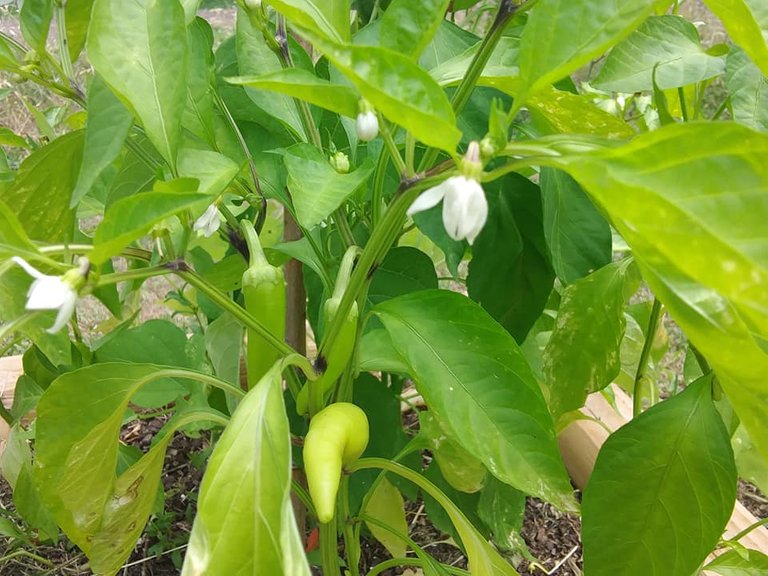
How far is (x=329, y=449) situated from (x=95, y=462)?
210mm

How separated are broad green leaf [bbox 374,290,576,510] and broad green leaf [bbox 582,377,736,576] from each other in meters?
0.07

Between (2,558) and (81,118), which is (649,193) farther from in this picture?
(2,558)

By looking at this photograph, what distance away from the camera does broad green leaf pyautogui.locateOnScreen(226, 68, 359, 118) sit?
0.97ft

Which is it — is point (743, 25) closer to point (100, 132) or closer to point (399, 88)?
point (399, 88)

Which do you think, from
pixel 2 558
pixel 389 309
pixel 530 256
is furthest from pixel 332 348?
pixel 2 558

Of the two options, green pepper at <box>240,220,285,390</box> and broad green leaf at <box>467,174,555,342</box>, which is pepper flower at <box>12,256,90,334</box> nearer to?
green pepper at <box>240,220,285,390</box>

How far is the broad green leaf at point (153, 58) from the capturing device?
375 millimetres

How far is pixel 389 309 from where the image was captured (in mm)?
436

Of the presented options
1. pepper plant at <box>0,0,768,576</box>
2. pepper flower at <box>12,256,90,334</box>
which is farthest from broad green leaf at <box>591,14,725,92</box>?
pepper flower at <box>12,256,90,334</box>

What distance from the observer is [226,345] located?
61cm

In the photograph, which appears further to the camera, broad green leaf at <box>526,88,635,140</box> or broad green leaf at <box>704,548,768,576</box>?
broad green leaf at <box>704,548,768,576</box>

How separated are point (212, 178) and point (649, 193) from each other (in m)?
0.25

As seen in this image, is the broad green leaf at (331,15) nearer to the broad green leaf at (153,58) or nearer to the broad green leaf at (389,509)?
the broad green leaf at (153,58)

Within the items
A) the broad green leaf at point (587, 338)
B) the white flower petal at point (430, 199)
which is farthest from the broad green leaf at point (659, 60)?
the white flower petal at point (430, 199)
